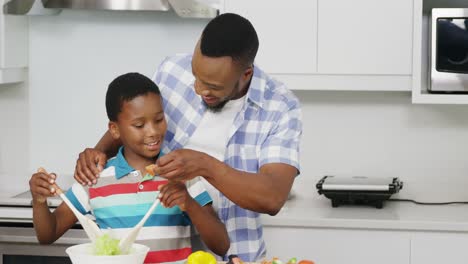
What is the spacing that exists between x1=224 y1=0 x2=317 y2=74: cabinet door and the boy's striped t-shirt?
1.26 m

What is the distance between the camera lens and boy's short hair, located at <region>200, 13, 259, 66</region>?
6.40ft

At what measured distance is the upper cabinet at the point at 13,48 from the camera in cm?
347

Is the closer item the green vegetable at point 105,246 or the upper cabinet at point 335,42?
the green vegetable at point 105,246

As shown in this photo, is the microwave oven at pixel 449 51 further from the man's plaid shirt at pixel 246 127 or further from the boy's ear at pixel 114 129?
the boy's ear at pixel 114 129

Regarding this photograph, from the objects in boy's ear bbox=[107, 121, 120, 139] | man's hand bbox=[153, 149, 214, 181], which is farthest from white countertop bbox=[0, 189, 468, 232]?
man's hand bbox=[153, 149, 214, 181]

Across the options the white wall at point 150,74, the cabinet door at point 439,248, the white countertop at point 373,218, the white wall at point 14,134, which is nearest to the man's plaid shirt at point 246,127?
the white countertop at point 373,218

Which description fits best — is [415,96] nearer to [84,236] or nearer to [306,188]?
[306,188]

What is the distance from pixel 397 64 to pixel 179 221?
144 cm

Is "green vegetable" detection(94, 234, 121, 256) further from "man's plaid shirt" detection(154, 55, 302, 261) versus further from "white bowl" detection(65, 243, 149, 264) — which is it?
"man's plaid shirt" detection(154, 55, 302, 261)

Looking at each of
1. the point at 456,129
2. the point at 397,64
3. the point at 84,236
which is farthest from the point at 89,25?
the point at 456,129

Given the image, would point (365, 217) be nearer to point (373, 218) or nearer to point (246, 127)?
point (373, 218)

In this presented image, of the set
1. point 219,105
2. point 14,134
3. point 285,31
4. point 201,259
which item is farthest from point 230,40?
point 14,134

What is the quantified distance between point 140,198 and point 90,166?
0.49 feet

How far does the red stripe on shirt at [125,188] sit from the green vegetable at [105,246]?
30cm
